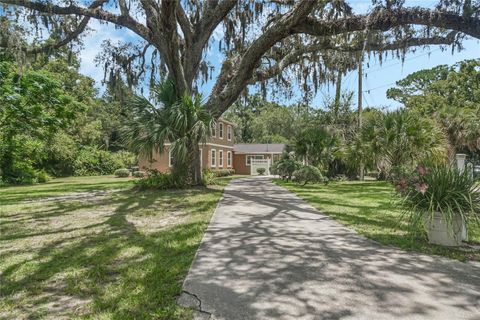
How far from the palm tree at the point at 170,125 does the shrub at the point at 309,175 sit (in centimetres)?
696

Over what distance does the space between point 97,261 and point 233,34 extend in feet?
33.6

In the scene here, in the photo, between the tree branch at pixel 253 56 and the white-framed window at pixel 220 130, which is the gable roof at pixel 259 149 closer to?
the white-framed window at pixel 220 130

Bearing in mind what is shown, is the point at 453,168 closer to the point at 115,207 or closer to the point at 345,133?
the point at 115,207

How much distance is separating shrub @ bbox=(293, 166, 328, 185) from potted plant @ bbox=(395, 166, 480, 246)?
469 inches

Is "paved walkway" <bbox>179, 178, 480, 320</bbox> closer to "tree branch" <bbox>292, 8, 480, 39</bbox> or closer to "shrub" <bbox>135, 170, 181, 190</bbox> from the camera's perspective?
"tree branch" <bbox>292, 8, 480, 39</bbox>

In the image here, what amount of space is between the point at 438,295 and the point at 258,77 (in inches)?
433

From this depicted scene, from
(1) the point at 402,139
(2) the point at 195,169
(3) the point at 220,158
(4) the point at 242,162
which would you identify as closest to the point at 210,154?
(3) the point at 220,158

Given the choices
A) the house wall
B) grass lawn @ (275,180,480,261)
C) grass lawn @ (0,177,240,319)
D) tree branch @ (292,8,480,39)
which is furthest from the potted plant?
the house wall

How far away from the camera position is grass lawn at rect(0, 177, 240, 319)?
269 cm

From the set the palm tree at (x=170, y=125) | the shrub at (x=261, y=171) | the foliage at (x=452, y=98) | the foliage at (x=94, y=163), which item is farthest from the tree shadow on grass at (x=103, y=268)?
the shrub at (x=261, y=171)

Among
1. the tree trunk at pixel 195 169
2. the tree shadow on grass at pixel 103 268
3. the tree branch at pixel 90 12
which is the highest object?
the tree branch at pixel 90 12

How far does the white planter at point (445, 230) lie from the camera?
4.36 metres

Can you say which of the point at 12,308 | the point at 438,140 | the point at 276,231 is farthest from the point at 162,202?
the point at 438,140

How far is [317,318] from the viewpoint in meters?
2.44
